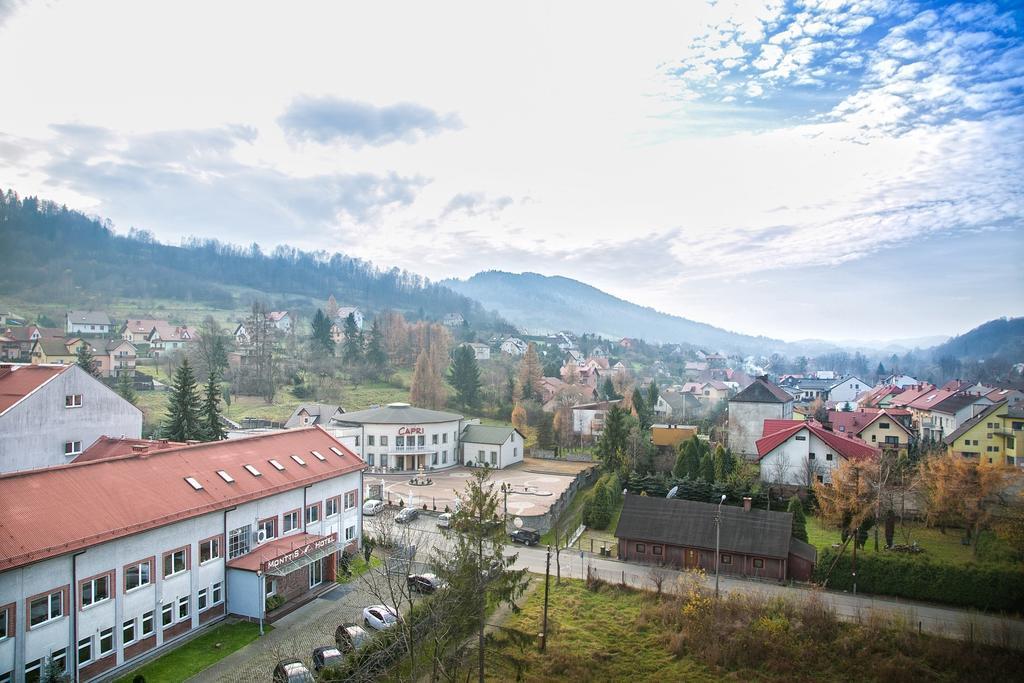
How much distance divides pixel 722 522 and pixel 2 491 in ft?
95.1

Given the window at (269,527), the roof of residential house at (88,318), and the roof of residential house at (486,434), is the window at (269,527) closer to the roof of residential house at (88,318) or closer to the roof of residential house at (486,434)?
the roof of residential house at (486,434)

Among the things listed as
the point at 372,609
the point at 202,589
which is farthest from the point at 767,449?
the point at 202,589

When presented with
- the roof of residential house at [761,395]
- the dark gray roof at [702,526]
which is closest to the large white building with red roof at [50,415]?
the dark gray roof at [702,526]

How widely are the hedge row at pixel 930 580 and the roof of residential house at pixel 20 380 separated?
39.1 meters

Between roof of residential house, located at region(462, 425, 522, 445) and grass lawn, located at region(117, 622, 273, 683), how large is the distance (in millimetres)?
35152

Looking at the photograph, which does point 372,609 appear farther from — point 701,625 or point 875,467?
point 875,467

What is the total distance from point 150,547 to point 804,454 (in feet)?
125

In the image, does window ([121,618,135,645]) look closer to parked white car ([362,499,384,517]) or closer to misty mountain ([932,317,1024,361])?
parked white car ([362,499,384,517])

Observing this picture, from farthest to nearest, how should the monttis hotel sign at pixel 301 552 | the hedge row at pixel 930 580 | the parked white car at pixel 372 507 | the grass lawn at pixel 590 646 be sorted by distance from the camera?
the parked white car at pixel 372 507 → the hedge row at pixel 930 580 → the monttis hotel sign at pixel 301 552 → the grass lawn at pixel 590 646

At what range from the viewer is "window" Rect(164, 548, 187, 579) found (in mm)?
20047

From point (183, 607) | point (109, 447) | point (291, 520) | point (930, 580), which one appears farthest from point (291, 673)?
point (930, 580)

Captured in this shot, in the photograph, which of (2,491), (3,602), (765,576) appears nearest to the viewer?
(3,602)

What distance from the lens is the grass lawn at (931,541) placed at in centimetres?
2881

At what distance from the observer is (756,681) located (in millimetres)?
19781
